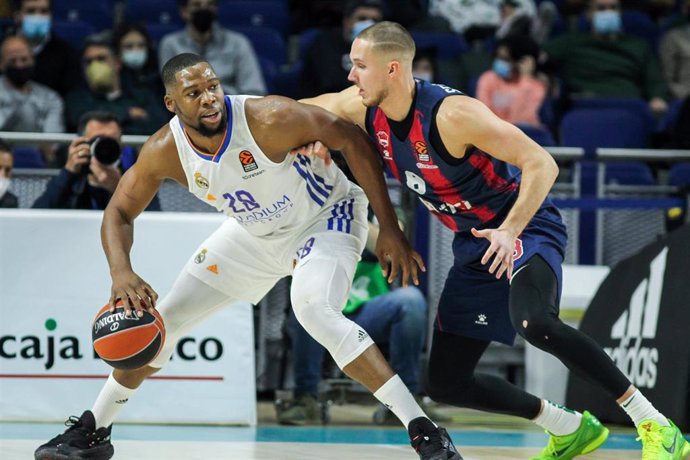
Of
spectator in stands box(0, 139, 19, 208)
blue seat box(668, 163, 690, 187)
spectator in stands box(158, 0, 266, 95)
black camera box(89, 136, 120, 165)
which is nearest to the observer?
black camera box(89, 136, 120, 165)

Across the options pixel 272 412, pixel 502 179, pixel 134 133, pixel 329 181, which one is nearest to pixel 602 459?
pixel 502 179

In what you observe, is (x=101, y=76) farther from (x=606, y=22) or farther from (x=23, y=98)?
(x=606, y=22)

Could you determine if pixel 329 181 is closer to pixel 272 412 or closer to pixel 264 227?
pixel 264 227

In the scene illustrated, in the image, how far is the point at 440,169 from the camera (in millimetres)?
4562

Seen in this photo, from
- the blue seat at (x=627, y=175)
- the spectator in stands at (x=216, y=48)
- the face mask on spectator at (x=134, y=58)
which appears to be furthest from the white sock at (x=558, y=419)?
the face mask on spectator at (x=134, y=58)

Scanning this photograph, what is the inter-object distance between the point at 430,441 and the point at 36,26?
629 cm

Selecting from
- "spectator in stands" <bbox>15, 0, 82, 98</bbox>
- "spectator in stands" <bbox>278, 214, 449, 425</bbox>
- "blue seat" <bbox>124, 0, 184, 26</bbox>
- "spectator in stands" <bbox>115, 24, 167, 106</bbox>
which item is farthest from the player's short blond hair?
A: "blue seat" <bbox>124, 0, 184, 26</bbox>

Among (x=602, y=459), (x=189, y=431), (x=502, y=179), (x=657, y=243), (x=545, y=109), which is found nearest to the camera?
(x=502, y=179)

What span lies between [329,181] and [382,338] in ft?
7.12

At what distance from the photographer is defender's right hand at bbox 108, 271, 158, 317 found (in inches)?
175

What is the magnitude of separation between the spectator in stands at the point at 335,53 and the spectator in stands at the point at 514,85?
1.04 meters

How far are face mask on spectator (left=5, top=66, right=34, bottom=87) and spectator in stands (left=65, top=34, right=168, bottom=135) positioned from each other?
1.12 feet

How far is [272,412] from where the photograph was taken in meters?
7.13

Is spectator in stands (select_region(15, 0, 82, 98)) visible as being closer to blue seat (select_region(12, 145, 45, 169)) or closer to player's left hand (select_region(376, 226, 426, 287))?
blue seat (select_region(12, 145, 45, 169))
